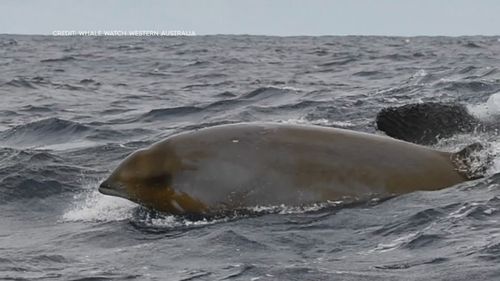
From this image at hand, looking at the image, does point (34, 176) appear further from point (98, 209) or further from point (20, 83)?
point (20, 83)

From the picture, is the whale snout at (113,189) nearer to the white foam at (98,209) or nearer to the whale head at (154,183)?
the whale head at (154,183)

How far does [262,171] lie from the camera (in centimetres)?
819

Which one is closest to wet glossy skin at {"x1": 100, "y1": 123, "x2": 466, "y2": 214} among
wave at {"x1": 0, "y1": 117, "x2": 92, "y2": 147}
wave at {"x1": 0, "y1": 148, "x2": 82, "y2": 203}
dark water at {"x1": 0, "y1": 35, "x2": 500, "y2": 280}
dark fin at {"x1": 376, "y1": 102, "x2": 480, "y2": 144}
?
dark water at {"x1": 0, "y1": 35, "x2": 500, "y2": 280}

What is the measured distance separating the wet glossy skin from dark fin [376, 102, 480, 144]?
105 cm

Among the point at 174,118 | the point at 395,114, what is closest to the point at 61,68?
the point at 174,118

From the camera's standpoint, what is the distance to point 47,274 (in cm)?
674

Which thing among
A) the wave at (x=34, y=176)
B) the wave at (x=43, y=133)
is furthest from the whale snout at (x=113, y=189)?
the wave at (x=43, y=133)

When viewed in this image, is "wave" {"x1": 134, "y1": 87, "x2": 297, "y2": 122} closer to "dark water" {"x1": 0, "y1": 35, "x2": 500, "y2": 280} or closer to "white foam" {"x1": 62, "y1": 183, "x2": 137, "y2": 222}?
"dark water" {"x1": 0, "y1": 35, "x2": 500, "y2": 280}

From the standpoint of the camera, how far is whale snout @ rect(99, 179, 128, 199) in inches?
328

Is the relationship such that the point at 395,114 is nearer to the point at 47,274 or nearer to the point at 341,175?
the point at 341,175

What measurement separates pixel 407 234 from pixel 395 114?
255cm

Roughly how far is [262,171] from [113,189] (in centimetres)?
133

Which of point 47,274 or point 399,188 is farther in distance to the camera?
point 399,188

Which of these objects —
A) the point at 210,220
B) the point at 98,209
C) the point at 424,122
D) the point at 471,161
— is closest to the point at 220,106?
the point at 424,122
